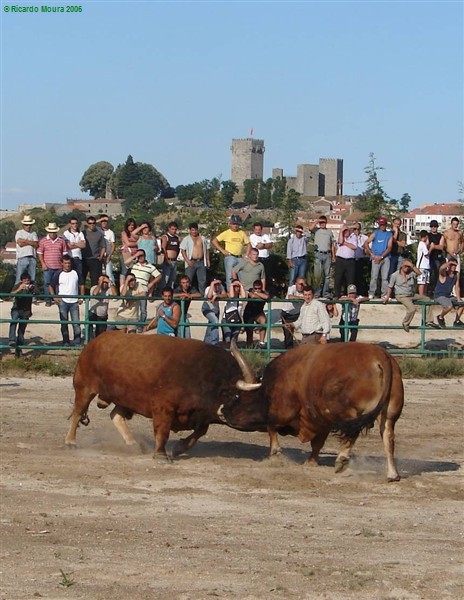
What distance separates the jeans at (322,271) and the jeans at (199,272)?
221cm

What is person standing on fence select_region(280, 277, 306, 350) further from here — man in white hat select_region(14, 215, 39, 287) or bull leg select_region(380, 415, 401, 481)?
bull leg select_region(380, 415, 401, 481)

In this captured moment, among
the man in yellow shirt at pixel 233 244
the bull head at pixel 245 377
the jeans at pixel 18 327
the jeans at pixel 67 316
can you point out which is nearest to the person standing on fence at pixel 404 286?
the man in yellow shirt at pixel 233 244

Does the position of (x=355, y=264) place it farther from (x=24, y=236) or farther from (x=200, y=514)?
(x=200, y=514)

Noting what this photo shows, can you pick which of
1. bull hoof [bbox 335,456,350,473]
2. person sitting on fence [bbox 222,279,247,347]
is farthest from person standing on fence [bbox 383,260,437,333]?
bull hoof [bbox 335,456,350,473]

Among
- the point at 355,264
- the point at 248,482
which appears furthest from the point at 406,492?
the point at 355,264

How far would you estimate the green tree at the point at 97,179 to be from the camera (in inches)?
5492

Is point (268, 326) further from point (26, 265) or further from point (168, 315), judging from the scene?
point (26, 265)

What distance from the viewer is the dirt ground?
815 cm

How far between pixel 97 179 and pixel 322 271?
121 meters

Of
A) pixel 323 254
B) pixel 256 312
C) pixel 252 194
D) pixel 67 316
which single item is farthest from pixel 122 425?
pixel 252 194

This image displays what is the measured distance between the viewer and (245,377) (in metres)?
12.1

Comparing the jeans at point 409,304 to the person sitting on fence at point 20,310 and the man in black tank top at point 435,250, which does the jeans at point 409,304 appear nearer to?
the man in black tank top at point 435,250

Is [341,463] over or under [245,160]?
under

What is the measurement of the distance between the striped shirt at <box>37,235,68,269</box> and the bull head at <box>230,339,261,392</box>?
8689mm
